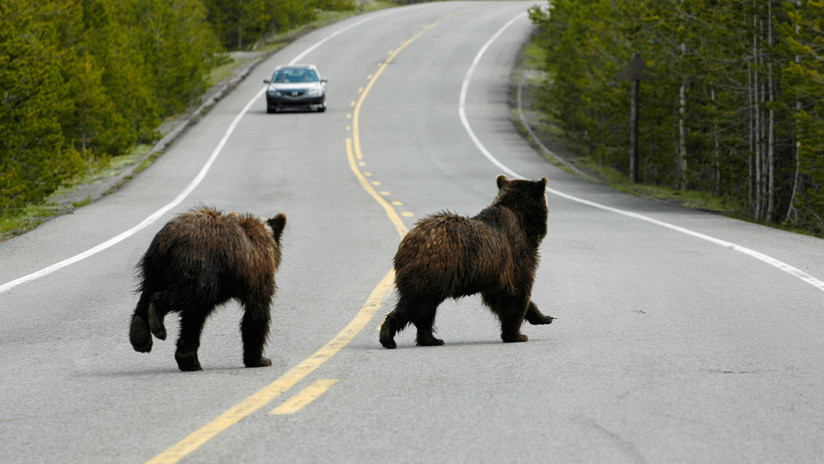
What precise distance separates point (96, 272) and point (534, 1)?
81.4 metres

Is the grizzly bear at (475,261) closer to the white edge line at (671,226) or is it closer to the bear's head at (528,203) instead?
the bear's head at (528,203)

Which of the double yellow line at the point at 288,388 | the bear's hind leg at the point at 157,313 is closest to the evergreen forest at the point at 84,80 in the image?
the double yellow line at the point at 288,388

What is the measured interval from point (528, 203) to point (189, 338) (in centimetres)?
298

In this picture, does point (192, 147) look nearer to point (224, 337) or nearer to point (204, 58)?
point (204, 58)

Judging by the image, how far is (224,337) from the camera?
8.53 metres

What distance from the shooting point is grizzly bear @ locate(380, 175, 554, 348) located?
7763 millimetres

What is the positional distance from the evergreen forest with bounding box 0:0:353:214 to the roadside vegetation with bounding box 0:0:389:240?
4 cm

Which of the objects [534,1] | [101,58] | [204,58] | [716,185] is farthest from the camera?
[534,1]

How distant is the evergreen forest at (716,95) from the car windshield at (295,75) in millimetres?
10164

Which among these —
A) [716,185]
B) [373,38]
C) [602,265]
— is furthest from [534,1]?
[602,265]

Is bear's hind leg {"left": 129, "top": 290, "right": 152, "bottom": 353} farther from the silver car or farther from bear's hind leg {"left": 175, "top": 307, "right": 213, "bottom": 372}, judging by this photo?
the silver car

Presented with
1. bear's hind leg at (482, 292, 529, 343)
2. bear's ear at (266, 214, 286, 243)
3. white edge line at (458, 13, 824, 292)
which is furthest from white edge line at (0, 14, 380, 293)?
white edge line at (458, 13, 824, 292)

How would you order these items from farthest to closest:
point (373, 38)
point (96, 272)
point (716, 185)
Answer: point (373, 38)
point (716, 185)
point (96, 272)

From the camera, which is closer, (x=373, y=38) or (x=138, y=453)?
(x=138, y=453)
